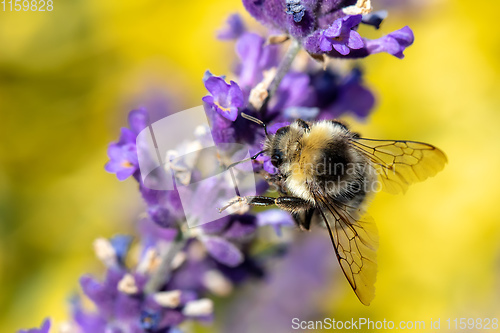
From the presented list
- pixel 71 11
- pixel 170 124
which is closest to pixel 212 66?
pixel 71 11

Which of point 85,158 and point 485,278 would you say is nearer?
point 485,278

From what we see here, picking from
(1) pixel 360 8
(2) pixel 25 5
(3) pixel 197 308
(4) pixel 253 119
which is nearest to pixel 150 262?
(3) pixel 197 308

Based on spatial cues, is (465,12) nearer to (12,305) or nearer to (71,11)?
(71,11)

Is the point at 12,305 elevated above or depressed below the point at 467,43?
below

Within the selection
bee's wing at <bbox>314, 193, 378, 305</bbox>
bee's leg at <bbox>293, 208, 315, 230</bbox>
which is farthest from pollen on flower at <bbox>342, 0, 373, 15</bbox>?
bee's leg at <bbox>293, 208, 315, 230</bbox>

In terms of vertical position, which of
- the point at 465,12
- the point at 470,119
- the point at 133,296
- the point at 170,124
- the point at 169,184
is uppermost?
the point at 465,12

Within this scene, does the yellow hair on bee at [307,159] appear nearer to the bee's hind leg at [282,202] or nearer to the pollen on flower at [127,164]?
the bee's hind leg at [282,202]

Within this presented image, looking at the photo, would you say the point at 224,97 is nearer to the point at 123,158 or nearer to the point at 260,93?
the point at 260,93

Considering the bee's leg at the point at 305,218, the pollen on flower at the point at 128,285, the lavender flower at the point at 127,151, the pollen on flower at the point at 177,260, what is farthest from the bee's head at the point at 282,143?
the pollen on flower at the point at 128,285
